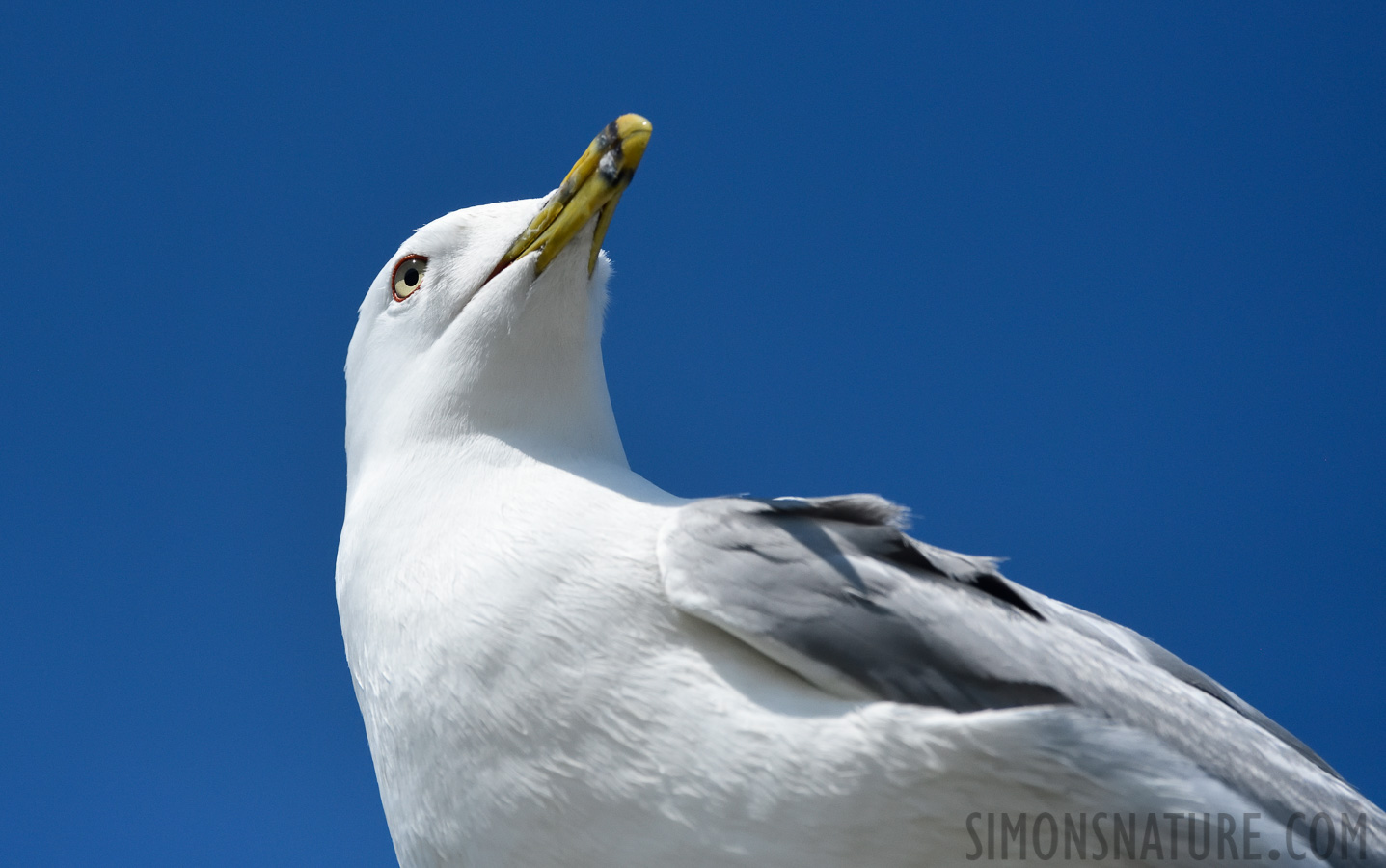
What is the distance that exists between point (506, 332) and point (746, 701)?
47.1 inches

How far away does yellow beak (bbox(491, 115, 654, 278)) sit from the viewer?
250 centimetres

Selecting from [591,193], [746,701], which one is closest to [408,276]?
[591,193]

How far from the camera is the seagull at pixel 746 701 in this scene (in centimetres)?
189

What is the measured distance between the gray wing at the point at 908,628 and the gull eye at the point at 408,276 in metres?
1.15

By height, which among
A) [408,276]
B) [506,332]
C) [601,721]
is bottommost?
[601,721]

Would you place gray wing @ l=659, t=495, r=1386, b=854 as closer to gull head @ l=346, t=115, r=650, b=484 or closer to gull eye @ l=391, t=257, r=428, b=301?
gull head @ l=346, t=115, r=650, b=484

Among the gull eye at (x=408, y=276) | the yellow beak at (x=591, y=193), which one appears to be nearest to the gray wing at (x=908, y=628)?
the yellow beak at (x=591, y=193)

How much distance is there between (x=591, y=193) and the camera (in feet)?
8.50

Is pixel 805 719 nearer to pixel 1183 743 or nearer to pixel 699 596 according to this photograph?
pixel 699 596

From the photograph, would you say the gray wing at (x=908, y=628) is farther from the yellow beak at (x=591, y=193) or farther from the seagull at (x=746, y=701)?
the yellow beak at (x=591, y=193)

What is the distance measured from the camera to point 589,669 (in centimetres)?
205

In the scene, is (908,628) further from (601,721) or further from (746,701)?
(601,721)

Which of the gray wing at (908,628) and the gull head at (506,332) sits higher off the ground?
the gull head at (506,332)

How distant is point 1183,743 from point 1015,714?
48cm
